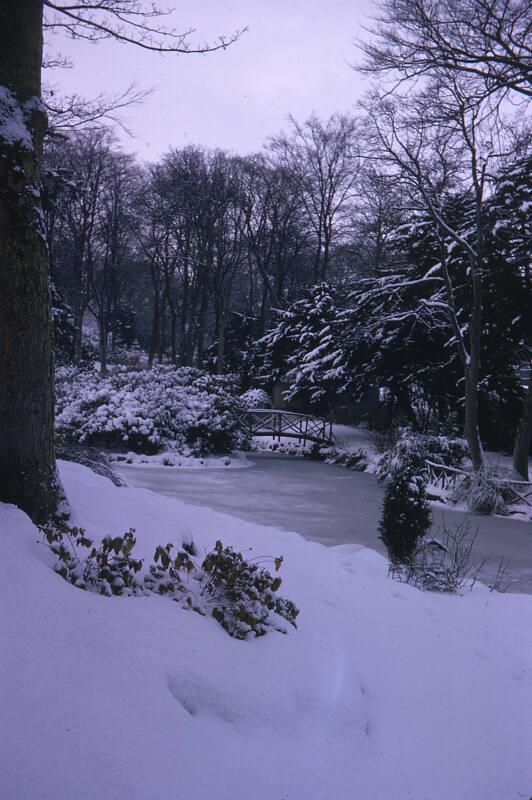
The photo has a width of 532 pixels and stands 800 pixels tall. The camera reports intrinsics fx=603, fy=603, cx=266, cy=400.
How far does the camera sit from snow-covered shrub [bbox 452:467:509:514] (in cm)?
1231

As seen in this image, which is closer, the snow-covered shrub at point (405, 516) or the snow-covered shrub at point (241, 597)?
the snow-covered shrub at point (241, 597)

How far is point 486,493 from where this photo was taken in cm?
1233

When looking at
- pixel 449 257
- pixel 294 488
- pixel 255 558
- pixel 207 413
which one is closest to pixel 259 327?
pixel 207 413

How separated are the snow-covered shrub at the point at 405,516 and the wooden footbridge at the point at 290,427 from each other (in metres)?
14.4

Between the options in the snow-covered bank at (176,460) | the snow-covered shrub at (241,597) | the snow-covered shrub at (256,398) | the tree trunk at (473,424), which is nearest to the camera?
the snow-covered shrub at (241,597)

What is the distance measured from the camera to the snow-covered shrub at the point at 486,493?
40.4 ft

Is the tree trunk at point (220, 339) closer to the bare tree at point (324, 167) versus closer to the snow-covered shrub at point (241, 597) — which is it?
the bare tree at point (324, 167)

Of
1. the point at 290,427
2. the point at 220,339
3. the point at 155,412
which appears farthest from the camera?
the point at 220,339

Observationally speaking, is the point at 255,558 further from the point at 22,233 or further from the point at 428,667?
the point at 22,233

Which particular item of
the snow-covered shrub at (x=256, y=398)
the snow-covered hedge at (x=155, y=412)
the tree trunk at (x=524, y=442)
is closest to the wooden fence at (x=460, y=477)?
the tree trunk at (x=524, y=442)

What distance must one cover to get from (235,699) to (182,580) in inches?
40.8

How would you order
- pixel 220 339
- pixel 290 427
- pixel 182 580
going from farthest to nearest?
pixel 220 339 < pixel 290 427 < pixel 182 580

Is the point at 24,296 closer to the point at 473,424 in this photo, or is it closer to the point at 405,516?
the point at 405,516

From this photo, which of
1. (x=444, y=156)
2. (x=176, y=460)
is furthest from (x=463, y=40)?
(x=176, y=460)
